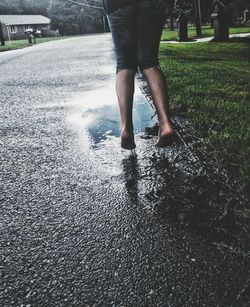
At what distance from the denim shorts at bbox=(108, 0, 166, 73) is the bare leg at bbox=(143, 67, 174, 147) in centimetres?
7

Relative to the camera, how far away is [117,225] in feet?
5.80

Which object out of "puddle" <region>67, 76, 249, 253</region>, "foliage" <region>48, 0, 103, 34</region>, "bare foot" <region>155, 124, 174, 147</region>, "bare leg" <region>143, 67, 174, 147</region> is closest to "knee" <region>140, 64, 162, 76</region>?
"bare leg" <region>143, 67, 174, 147</region>

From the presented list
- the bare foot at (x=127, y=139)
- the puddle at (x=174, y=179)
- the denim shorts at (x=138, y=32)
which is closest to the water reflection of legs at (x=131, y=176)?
the puddle at (x=174, y=179)

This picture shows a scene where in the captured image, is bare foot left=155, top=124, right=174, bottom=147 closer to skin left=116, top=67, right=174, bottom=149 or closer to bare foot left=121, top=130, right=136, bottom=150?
skin left=116, top=67, right=174, bottom=149

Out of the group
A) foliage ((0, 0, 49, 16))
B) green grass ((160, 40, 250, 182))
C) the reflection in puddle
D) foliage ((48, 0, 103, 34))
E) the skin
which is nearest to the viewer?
green grass ((160, 40, 250, 182))

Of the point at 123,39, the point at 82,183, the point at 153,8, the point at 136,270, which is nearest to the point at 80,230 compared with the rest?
the point at 136,270

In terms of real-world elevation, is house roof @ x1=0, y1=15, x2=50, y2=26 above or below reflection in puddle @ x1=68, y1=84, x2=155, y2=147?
above

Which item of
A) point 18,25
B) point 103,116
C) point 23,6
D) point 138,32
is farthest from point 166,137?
point 23,6

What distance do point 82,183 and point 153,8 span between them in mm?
1361

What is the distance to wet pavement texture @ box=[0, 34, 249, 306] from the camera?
51.6 inches

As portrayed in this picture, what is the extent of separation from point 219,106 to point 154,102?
123 centimetres

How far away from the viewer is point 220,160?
238 centimetres

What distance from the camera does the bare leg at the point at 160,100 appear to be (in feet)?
8.48

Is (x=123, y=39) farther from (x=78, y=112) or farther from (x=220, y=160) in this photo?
(x=78, y=112)
